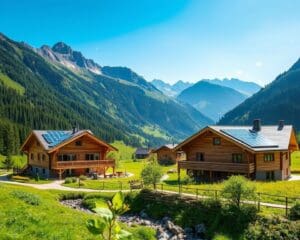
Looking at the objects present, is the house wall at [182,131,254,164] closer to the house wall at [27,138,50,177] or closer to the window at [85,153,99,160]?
the window at [85,153,99,160]

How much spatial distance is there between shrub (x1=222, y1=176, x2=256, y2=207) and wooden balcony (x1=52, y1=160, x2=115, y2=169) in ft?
125

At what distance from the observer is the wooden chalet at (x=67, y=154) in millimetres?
65375

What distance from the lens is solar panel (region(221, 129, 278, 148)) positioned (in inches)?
1980

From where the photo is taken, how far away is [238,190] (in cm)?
3119

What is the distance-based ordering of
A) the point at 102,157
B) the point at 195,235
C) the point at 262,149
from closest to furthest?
the point at 195,235 < the point at 262,149 < the point at 102,157

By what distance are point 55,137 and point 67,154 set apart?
4025 mm

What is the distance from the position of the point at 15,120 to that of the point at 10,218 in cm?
17872

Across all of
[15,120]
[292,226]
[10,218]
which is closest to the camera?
[10,218]

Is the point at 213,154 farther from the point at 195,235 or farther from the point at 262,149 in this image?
the point at 195,235

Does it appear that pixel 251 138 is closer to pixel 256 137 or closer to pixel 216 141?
pixel 256 137

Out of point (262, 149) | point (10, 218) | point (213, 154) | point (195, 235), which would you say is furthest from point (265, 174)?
point (10, 218)

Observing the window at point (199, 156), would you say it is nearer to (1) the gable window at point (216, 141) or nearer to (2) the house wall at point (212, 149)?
(2) the house wall at point (212, 149)

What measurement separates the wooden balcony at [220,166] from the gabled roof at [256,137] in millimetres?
2359

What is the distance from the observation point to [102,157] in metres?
72.6
